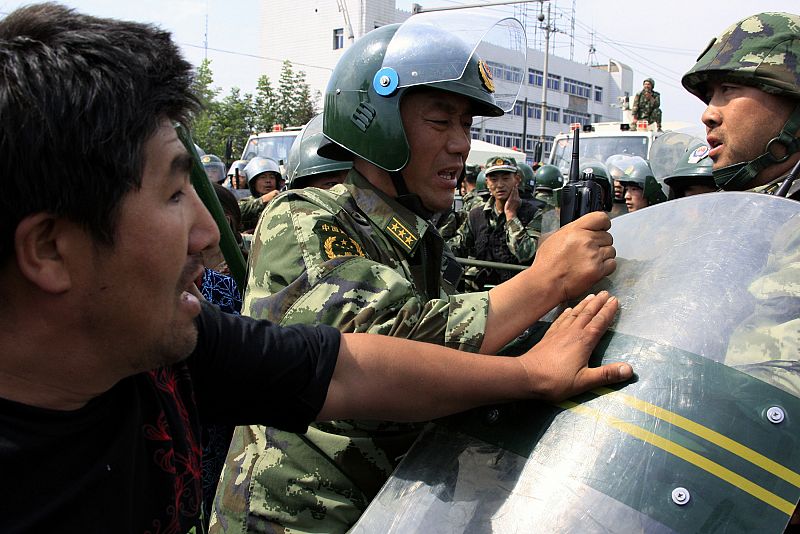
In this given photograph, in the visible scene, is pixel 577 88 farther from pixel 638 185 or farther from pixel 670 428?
pixel 670 428

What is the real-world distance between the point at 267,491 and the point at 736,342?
112cm

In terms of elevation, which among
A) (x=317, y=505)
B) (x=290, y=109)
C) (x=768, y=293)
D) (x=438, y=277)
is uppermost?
(x=768, y=293)

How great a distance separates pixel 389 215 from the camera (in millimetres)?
2223

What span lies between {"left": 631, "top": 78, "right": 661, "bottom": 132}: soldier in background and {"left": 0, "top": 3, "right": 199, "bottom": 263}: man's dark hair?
1385 cm

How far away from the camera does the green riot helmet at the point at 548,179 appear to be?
34.0ft

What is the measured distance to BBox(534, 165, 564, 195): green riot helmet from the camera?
10352mm

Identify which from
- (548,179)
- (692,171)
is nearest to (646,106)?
(548,179)

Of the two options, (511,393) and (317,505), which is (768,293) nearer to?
(511,393)

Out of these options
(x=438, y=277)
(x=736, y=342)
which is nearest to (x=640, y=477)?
(x=736, y=342)

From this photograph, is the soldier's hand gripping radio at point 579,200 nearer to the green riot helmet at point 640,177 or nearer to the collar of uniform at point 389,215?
the collar of uniform at point 389,215

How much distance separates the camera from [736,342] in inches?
53.2

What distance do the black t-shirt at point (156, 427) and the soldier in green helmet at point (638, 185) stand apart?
5836 millimetres

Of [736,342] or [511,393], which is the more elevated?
[736,342]

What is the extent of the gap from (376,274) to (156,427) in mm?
604
